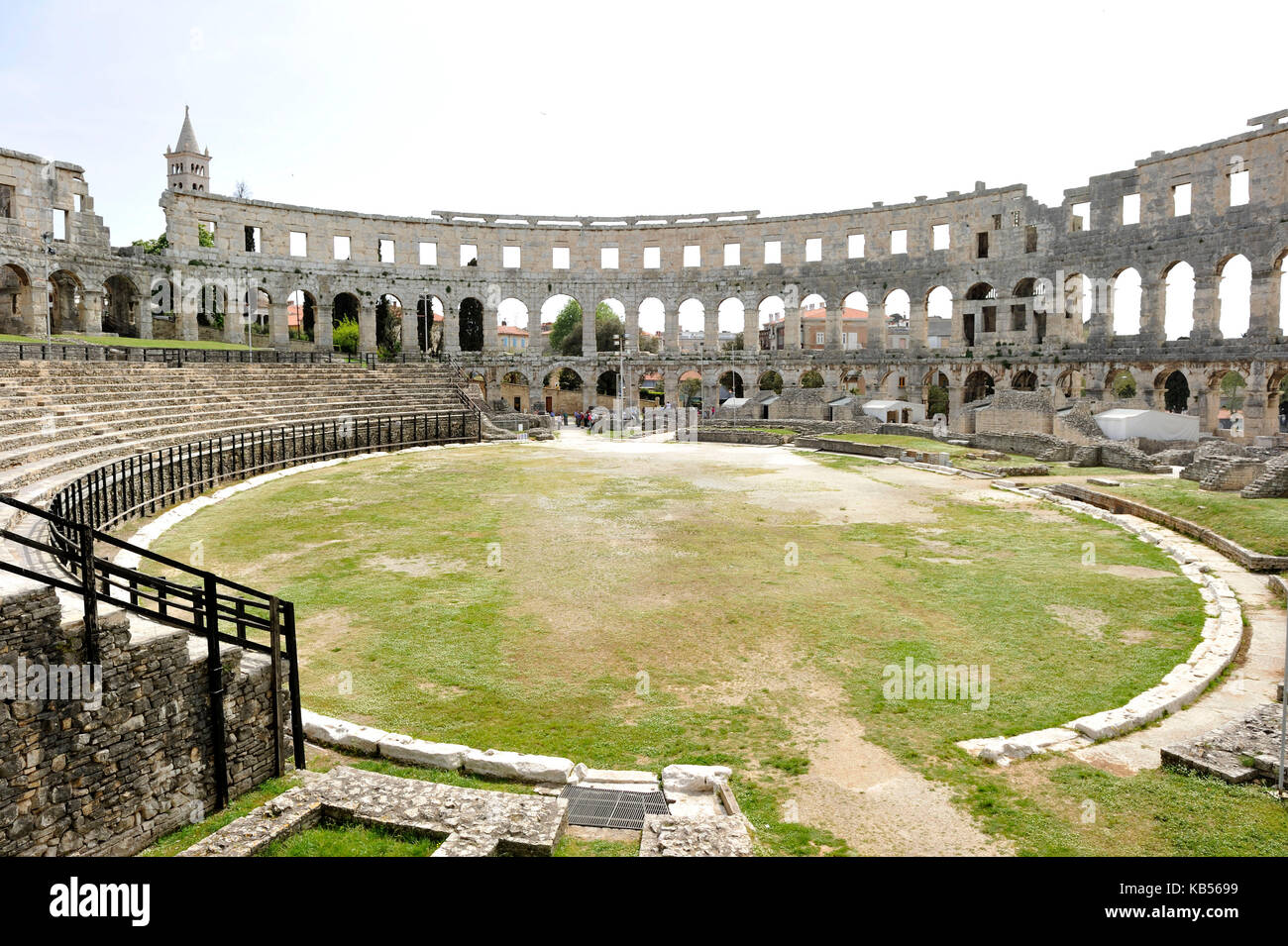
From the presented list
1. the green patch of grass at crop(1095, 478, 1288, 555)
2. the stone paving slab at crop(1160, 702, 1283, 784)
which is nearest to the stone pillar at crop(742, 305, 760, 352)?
the green patch of grass at crop(1095, 478, 1288, 555)

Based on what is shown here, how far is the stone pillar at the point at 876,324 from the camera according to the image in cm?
4531

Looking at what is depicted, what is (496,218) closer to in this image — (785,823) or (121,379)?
(121,379)

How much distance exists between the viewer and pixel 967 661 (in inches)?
341

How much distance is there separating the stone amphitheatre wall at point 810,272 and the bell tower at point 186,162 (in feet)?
98.1

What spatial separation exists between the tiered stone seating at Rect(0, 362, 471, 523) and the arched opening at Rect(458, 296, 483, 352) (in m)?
22.8

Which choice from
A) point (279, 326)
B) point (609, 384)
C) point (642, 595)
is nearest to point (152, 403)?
point (642, 595)

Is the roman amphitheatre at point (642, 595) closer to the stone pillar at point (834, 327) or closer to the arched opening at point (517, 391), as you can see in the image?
the stone pillar at point (834, 327)

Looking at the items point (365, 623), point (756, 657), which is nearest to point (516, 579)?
point (365, 623)

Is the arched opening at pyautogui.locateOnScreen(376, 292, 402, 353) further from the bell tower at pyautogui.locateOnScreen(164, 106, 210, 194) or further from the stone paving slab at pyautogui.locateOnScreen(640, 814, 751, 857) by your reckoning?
the stone paving slab at pyautogui.locateOnScreen(640, 814, 751, 857)

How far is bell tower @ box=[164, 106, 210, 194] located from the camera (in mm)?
67000

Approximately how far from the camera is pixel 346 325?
60.2 metres

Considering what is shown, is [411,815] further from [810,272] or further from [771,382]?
[771,382]

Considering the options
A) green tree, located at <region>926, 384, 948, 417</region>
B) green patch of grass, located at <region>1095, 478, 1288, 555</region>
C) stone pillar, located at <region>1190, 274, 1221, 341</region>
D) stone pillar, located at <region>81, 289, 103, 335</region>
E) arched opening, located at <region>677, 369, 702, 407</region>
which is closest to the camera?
green patch of grass, located at <region>1095, 478, 1288, 555</region>

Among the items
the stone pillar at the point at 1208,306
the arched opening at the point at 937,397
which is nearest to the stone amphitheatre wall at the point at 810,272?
the stone pillar at the point at 1208,306
